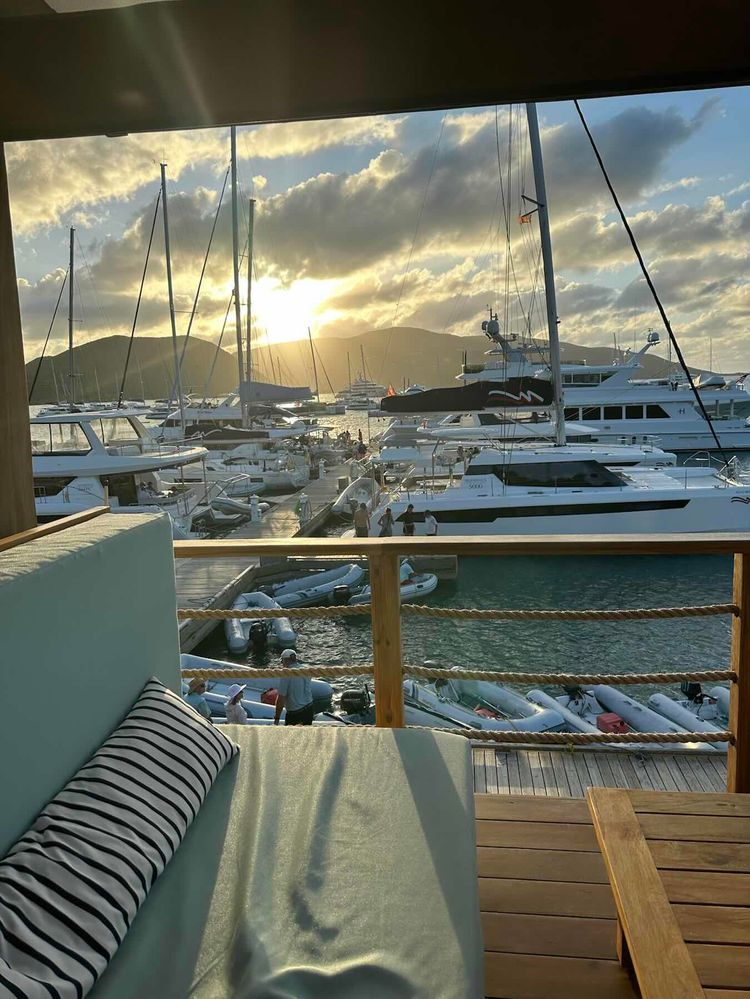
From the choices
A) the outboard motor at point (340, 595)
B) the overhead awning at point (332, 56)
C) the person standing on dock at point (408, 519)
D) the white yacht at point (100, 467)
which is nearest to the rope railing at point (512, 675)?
the overhead awning at point (332, 56)

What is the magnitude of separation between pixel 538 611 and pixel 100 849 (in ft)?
4.30

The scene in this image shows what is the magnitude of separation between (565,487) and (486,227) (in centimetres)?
517

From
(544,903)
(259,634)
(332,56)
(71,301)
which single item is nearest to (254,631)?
(259,634)

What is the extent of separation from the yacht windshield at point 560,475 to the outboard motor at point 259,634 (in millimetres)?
4491

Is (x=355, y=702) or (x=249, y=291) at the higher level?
(x=249, y=291)

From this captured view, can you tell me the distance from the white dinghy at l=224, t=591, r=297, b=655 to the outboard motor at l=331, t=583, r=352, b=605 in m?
0.84

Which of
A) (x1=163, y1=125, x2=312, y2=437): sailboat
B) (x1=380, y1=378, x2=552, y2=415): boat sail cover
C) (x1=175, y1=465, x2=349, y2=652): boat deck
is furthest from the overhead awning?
(x1=163, y1=125, x2=312, y2=437): sailboat

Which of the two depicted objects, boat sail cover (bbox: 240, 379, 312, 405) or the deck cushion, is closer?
the deck cushion

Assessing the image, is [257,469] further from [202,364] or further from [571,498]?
[571,498]

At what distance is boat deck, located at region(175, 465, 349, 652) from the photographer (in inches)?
339

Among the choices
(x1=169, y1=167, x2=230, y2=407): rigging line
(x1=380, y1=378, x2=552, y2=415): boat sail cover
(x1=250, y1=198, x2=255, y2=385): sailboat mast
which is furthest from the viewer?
(x1=250, y1=198, x2=255, y2=385): sailboat mast

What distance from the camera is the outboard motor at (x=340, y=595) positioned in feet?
31.3

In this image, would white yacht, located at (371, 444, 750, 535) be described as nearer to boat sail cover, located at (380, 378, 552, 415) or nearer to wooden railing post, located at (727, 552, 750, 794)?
boat sail cover, located at (380, 378, 552, 415)

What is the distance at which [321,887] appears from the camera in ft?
3.67
